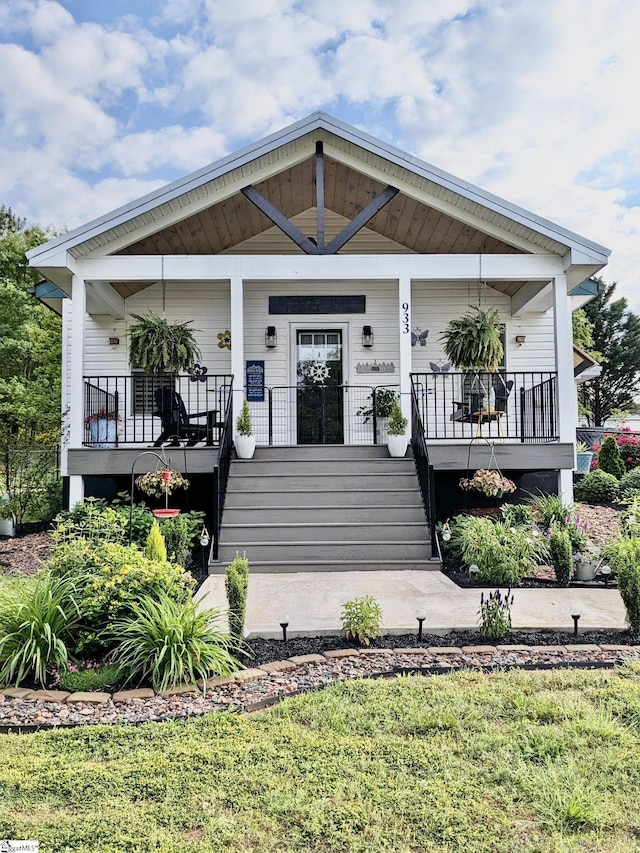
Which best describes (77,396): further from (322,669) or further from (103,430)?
(322,669)

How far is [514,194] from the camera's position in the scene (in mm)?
25516

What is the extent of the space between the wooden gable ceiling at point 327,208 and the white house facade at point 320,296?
0.04 m

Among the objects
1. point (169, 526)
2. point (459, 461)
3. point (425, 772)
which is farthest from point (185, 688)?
point (459, 461)

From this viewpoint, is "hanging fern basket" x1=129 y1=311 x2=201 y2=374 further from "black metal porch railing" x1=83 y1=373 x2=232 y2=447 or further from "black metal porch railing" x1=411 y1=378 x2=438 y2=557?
"black metal porch railing" x1=411 y1=378 x2=438 y2=557

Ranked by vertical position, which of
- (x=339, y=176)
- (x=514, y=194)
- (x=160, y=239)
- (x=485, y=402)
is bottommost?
(x=485, y=402)

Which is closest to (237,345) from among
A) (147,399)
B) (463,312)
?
(147,399)

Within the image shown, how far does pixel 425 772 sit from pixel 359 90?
15688 millimetres

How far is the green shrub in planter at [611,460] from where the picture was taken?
40.2 ft

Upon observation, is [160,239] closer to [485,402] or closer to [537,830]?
[485,402]

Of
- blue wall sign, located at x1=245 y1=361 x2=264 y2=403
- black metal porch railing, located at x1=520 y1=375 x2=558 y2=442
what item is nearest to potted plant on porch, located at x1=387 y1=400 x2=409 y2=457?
black metal porch railing, located at x1=520 y1=375 x2=558 y2=442

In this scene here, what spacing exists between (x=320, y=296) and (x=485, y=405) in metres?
3.41

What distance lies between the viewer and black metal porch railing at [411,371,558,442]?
8.76m

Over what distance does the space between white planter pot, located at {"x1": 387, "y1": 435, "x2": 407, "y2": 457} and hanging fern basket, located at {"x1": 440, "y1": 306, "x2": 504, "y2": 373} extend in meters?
1.45

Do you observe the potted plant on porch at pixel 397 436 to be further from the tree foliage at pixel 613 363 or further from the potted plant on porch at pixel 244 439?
the tree foliage at pixel 613 363
